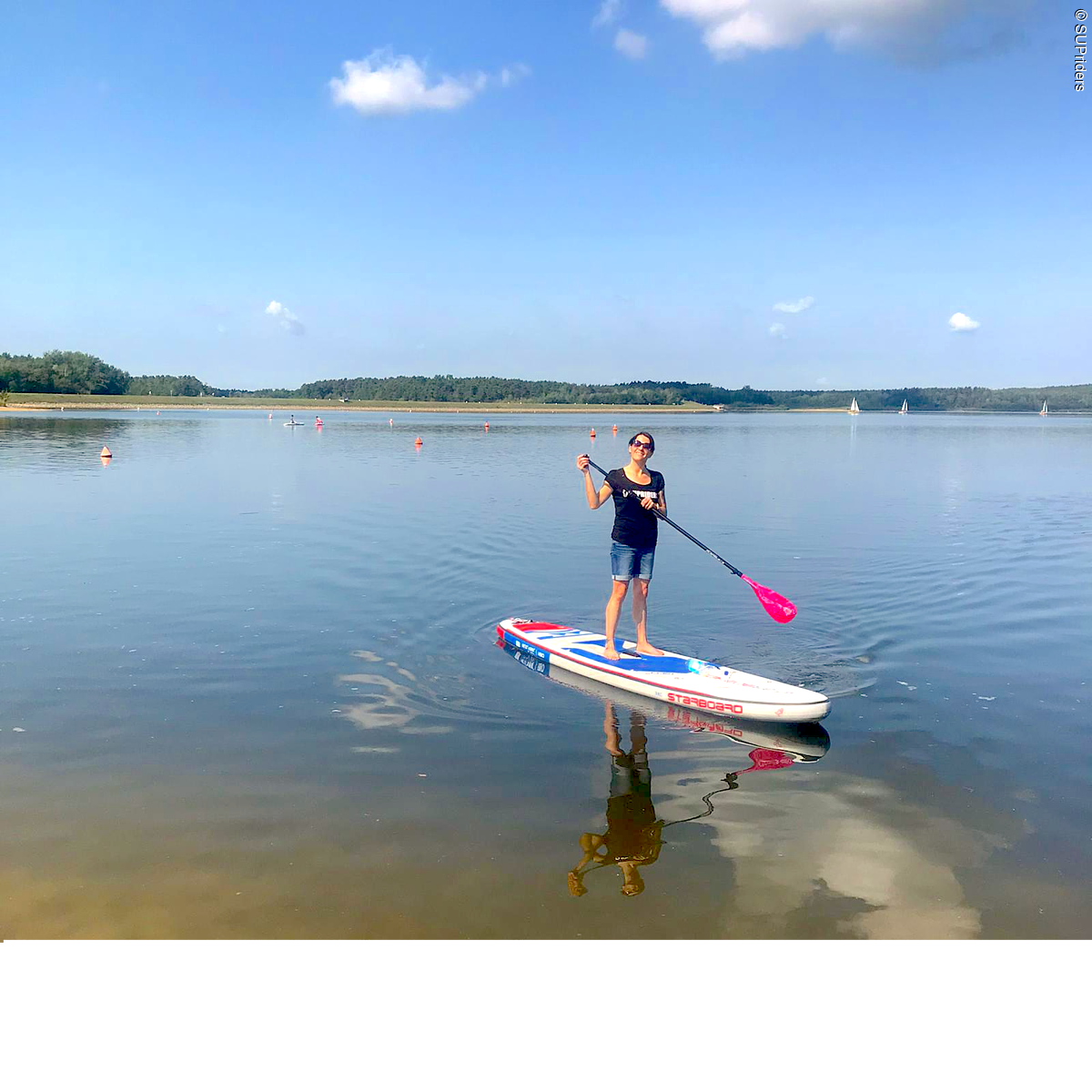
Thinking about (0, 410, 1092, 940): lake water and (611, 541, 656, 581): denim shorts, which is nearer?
(0, 410, 1092, 940): lake water

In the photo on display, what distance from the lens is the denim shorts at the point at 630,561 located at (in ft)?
31.5

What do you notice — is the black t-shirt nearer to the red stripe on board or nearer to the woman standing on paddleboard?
the woman standing on paddleboard

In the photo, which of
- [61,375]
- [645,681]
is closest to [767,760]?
[645,681]

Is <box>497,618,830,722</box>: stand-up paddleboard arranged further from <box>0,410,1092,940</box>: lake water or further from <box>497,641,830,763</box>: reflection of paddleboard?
<box>0,410,1092,940</box>: lake water

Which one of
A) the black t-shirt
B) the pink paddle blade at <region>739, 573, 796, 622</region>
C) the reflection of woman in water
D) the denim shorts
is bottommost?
the reflection of woman in water

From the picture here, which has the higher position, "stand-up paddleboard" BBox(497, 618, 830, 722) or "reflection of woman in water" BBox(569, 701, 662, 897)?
"stand-up paddleboard" BBox(497, 618, 830, 722)

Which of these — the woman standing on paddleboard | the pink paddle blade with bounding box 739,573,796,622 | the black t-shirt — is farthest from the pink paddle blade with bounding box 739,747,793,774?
the pink paddle blade with bounding box 739,573,796,622

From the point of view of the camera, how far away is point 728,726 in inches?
328

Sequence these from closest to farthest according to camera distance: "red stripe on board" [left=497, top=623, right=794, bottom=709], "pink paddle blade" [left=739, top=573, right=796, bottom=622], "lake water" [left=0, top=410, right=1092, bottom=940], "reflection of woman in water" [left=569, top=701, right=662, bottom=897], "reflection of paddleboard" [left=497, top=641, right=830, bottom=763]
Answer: "lake water" [left=0, top=410, right=1092, bottom=940]
"reflection of woman in water" [left=569, top=701, right=662, bottom=897]
"reflection of paddleboard" [left=497, top=641, right=830, bottom=763]
"red stripe on board" [left=497, top=623, right=794, bottom=709]
"pink paddle blade" [left=739, top=573, right=796, bottom=622]

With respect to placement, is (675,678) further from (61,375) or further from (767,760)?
(61,375)

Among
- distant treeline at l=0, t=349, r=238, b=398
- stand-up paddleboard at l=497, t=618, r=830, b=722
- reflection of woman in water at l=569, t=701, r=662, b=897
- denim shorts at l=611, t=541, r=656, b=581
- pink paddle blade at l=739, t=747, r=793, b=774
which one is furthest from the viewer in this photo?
distant treeline at l=0, t=349, r=238, b=398

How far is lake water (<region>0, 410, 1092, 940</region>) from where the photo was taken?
17.0 ft

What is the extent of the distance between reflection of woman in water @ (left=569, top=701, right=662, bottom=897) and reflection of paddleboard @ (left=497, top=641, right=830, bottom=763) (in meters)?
0.84
